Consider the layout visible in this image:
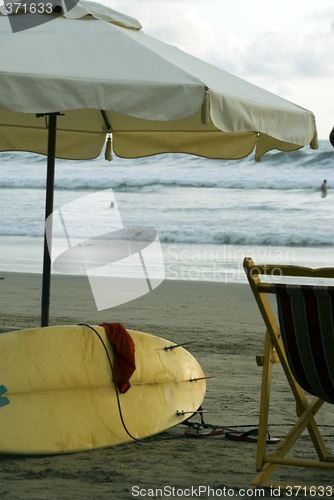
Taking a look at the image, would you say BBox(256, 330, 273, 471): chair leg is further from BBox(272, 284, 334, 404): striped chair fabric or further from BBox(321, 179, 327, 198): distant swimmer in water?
BBox(321, 179, 327, 198): distant swimmer in water

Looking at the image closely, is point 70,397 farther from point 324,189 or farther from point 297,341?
point 324,189

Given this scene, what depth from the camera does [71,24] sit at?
3.27 meters

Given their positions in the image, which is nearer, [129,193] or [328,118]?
[129,193]

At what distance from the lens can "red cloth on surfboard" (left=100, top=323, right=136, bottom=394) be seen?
129 inches

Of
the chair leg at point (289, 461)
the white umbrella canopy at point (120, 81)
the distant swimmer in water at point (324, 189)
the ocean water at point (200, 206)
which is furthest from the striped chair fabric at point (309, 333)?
the distant swimmer in water at point (324, 189)

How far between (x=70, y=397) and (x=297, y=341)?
52.0 inches

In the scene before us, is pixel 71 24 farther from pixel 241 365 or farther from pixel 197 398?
pixel 241 365

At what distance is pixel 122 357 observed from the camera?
10.8ft

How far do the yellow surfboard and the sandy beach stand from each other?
0.09m

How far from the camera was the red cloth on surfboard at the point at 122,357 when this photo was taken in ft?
10.7

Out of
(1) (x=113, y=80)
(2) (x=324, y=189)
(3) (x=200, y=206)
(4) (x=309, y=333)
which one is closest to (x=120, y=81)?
(1) (x=113, y=80)

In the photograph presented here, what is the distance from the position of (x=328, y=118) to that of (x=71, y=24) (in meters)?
29.1

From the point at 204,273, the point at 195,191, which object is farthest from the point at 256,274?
the point at 195,191

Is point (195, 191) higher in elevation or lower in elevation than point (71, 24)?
lower
